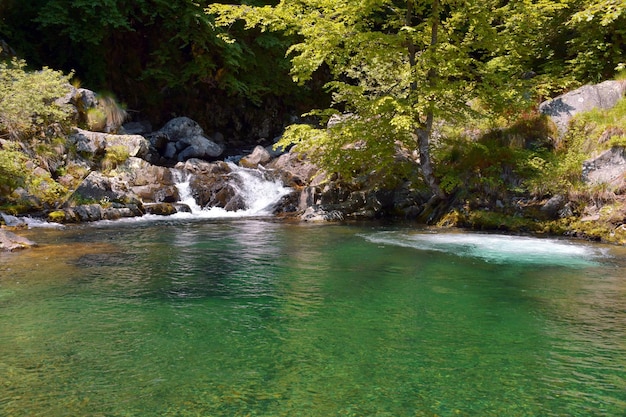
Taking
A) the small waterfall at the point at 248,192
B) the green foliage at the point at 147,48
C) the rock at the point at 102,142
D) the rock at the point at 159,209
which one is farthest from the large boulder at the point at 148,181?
the green foliage at the point at 147,48

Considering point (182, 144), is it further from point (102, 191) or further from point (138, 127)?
point (102, 191)

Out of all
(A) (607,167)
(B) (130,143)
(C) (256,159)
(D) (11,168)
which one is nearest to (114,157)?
(B) (130,143)

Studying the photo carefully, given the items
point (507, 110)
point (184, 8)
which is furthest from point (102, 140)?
point (507, 110)

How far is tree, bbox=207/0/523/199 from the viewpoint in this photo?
1567 centimetres

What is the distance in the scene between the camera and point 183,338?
251 inches

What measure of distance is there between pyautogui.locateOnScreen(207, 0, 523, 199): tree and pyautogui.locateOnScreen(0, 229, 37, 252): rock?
804 cm

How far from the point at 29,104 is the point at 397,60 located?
511 inches

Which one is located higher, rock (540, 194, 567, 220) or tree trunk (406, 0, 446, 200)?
tree trunk (406, 0, 446, 200)

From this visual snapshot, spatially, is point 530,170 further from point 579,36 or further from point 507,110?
point 579,36

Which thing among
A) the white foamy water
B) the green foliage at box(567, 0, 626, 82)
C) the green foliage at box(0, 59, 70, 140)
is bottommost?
the white foamy water

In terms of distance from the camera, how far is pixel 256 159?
85.5 feet

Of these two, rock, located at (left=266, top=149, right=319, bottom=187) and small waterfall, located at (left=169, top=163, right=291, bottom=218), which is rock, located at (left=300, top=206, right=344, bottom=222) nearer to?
small waterfall, located at (left=169, top=163, right=291, bottom=218)

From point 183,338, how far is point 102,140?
1753cm

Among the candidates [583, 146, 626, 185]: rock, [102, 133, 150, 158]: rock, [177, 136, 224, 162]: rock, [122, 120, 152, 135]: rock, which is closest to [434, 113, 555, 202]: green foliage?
[583, 146, 626, 185]: rock
